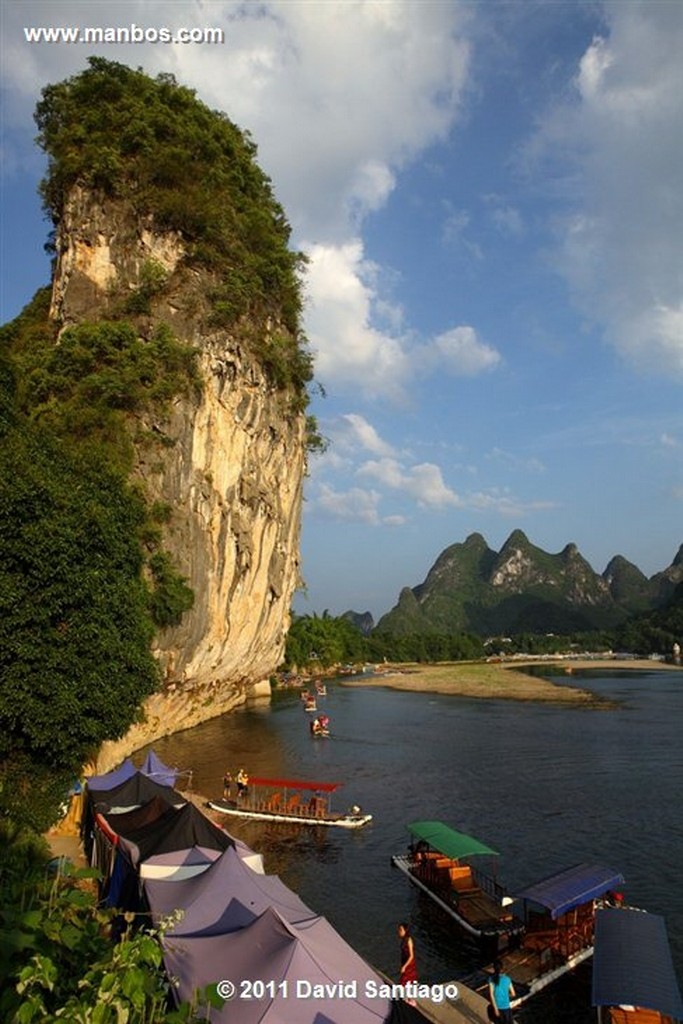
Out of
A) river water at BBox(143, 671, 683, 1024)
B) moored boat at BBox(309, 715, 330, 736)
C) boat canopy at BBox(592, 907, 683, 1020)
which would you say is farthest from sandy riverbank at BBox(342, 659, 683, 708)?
boat canopy at BBox(592, 907, 683, 1020)

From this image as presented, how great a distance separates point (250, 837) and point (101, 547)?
1125 cm

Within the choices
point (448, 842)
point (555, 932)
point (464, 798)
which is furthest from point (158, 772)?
point (555, 932)

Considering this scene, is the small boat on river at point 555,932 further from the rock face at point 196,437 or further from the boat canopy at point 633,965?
the rock face at point 196,437

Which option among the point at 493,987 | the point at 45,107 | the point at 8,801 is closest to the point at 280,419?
the point at 45,107

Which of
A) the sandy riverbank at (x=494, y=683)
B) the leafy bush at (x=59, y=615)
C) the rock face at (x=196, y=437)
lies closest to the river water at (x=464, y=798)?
the rock face at (x=196, y=437)

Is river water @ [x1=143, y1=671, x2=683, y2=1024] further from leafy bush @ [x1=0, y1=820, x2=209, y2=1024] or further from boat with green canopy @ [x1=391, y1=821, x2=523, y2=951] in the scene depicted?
leafy bush @ [x1=0, y1=820, x2=209, y2=1024]

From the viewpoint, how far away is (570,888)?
44.9 ft

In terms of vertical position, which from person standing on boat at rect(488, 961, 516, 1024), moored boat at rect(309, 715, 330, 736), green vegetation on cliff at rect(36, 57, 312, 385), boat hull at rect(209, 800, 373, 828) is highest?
→ green vegetation on cliff at rect(36, 57, 312, 385)

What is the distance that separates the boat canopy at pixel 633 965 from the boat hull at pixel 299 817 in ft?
37.8

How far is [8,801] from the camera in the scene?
1559 centimetres

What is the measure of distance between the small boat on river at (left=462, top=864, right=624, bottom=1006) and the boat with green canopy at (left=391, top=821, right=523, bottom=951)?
0.49 meters

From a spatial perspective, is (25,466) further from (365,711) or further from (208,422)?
(365,711)

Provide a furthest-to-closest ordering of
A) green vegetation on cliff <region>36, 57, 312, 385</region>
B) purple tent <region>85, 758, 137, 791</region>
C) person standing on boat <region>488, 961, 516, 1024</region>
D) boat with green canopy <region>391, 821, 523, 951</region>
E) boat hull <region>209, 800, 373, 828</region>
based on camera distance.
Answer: green vegetation on cliff <region>36, 57, 312, 385</region>
boat hull <region>209, 800, 373, 828</region>
purple tent <region>85, 758, 137, 791</region>
boat with green canopy <region>391, 821, 523, 951</region>
person standing on boat <region>488, 961, 516, 1024</region>

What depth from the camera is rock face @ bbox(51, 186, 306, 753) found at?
100ft
